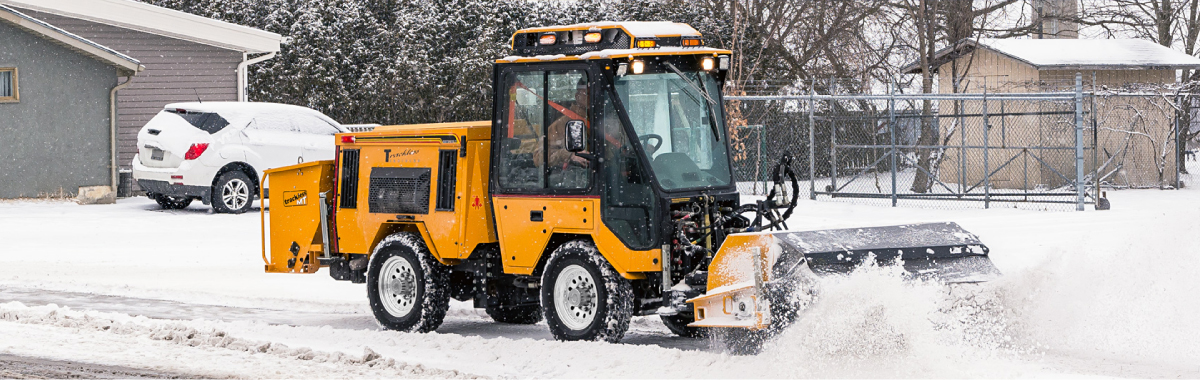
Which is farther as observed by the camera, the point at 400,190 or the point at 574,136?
the point at 400,190

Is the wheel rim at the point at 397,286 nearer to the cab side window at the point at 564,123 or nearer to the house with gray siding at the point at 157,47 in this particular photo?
the cab side window at the point at 564,123

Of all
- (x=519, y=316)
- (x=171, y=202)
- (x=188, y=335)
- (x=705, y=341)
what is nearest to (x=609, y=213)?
(x=705, y=341)

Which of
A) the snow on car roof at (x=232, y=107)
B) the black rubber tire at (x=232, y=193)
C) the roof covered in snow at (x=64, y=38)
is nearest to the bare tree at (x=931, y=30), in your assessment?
the snow on car roof at (x=232, y=107)

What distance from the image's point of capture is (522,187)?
879 cm

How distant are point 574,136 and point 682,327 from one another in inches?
76.7

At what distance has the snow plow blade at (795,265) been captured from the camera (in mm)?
7551

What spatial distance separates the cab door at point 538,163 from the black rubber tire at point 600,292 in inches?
5.5

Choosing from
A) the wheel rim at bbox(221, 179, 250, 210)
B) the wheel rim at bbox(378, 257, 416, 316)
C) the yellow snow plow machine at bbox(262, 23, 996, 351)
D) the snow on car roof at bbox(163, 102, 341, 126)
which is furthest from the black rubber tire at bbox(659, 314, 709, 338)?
the snow on car roof at bbox(163, 102, 341, 126)

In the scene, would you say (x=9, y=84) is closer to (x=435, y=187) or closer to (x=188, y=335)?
(x=188, y=335)

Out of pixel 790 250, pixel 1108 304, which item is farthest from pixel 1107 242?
pixel 790 250

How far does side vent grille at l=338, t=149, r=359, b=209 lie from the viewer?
10.0 meters

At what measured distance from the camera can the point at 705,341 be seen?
9062 mm

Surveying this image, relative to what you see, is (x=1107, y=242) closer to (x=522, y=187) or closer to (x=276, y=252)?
(x=522, y=187)

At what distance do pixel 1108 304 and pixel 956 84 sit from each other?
1675 cm
